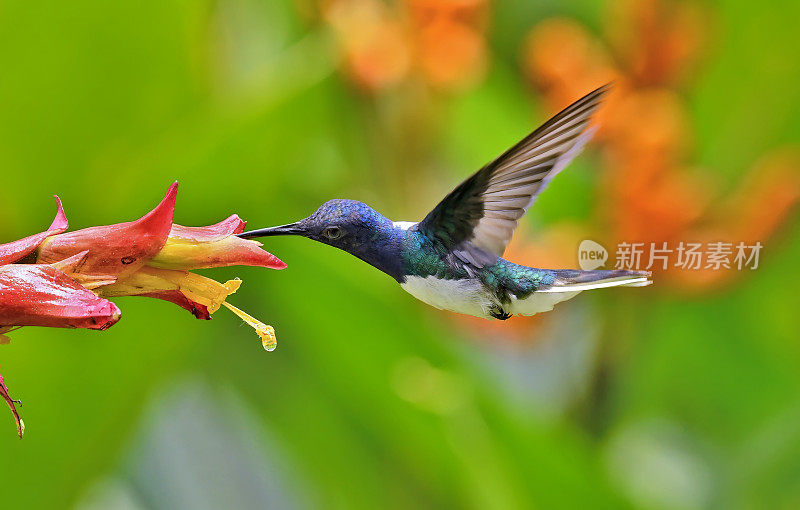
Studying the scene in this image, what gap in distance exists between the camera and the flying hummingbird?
0.33 m

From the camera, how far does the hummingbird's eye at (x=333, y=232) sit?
315 mm

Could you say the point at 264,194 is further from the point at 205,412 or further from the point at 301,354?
the point at 205,412

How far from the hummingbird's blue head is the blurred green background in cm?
19

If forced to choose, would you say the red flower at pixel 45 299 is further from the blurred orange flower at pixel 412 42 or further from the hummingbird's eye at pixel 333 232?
the blurred orange flower at pixel 412 42

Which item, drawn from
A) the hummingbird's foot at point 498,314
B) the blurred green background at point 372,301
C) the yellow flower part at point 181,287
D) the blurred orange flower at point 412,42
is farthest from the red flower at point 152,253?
the blurred orange flower at point 412,42

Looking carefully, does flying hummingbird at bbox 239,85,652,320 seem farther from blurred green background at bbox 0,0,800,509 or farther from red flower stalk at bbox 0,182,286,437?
blurred green background at bbox 0,0,800,509

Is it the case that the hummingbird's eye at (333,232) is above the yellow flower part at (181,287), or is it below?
above

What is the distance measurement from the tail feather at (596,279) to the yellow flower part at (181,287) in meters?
0.12

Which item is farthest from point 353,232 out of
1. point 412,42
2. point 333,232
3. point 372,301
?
point 412,42

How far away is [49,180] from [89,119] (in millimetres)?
62

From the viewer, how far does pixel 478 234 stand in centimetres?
36

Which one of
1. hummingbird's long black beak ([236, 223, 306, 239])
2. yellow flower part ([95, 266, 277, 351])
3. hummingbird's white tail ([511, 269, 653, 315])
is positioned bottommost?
yellow flower part ([95, 266, 277, 351])

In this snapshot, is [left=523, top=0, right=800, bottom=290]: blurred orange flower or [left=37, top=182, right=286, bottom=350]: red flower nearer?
[left=37, top=182, right=286, bottom=350]: red flower

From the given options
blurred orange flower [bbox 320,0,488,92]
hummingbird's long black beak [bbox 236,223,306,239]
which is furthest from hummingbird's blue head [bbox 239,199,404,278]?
blurred orange flower [bbox 320,0,488,92]
